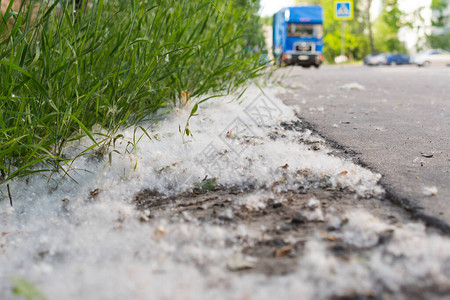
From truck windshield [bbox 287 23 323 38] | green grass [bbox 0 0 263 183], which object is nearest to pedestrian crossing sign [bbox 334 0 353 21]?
truck windshield [bbox 287 23 323 38]

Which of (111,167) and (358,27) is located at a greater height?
(358,27)

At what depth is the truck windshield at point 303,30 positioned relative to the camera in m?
16.7

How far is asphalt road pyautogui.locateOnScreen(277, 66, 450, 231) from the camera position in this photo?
53.1 inches

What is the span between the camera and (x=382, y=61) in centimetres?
2883

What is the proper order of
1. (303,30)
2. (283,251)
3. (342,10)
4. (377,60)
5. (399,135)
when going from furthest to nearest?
1. (377,60)
2. (342,10)
3. (303,30)
4. (399,135)
5. (283,251)

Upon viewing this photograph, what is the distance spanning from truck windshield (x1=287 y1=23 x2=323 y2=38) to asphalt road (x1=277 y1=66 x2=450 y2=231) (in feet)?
42.5

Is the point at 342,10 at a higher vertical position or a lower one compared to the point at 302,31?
higher

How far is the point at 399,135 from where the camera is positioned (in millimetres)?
2279

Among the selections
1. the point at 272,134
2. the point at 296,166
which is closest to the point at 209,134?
the point at 272,134

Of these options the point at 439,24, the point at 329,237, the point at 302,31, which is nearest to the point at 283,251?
the point at 329,237

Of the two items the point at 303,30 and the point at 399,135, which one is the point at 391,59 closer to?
the point at 303,30

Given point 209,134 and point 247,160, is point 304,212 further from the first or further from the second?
point 209,134

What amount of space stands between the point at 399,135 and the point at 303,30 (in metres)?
15.3

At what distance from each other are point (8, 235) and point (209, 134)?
1.08 metres
